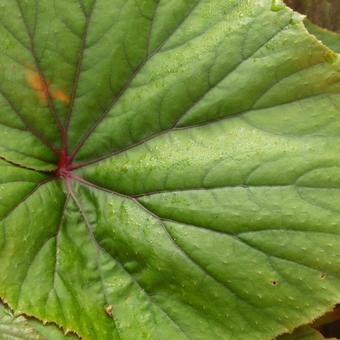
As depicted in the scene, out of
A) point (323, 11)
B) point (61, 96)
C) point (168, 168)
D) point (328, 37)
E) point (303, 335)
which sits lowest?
point (303, 335)

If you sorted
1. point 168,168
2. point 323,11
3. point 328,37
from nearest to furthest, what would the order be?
point 168,168 < point 328,37 < point 323,11

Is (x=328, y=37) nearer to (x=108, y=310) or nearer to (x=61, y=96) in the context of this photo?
(x=61, y=96)

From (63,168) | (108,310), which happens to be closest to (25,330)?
(108,310)

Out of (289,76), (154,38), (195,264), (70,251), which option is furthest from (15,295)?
(289,76)

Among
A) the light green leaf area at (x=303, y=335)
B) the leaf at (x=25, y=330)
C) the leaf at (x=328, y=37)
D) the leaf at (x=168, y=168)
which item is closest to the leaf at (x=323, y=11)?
the leaf at (x=328, y=37)

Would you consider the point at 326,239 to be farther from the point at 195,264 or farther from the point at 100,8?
the point at 100,8
